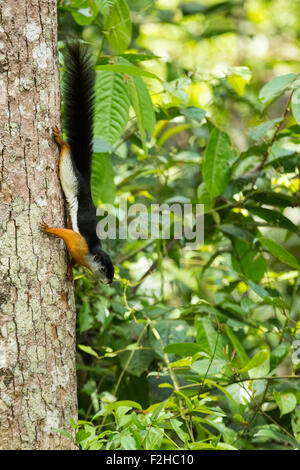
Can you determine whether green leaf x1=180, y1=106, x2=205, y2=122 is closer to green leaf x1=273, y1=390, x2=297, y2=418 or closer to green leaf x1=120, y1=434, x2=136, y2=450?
green leaf x1=273, y1=390, x2=297, y2=418

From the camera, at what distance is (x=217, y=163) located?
8.45 feet

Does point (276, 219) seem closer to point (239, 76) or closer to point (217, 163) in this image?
point (217, 163)

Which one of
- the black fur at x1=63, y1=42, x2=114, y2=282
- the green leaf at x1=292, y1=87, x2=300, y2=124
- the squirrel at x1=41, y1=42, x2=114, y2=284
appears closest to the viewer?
the squirrel at x1=41, y1=42, x2=114, y2=284

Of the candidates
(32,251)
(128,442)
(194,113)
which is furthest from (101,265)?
(194,113)

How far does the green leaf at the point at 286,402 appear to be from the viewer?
1.96 m

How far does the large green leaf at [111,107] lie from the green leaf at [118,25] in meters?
0.13

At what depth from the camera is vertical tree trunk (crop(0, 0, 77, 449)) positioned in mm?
1472

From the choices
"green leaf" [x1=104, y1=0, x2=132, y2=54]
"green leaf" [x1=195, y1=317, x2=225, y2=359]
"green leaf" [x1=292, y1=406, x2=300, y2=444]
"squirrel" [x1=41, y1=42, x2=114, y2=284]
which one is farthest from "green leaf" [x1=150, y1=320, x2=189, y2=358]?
"green leaf" [x1=104, y1=0, x2=132, y2=54]

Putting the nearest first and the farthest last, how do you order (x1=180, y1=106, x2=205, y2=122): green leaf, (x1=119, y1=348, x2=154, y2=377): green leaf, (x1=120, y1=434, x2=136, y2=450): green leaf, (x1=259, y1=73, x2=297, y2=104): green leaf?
(x1=120, y1=434, x2=136, y2=450): green leaf < (x1=259, y1=73, x2=297, y2=104): green leaf < (x1=119, y1=348, x2=154, y2=377): green leaf < (x1=180, y1=106, x2=205, y2=122): green leaf

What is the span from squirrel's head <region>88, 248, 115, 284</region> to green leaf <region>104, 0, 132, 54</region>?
0.84m

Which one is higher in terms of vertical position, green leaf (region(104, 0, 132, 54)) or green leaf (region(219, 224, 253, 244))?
green leaf (region(104, 0, 132, 54))

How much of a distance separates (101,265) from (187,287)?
1236 mm
